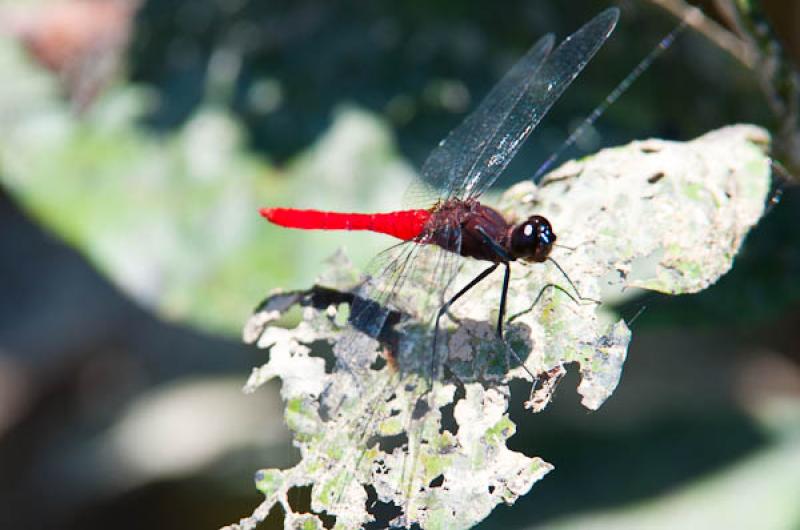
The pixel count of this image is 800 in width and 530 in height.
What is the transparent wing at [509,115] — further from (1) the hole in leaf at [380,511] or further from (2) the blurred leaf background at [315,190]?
(1) the hole in leaf at [380,511]

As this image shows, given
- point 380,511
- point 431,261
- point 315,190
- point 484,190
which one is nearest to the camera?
point 380,511

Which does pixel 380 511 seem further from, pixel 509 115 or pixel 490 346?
pixel 509 115

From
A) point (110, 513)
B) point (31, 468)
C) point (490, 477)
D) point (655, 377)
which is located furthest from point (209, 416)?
point (490, 477)

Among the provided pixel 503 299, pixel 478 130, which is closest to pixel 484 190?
pixel 478 130

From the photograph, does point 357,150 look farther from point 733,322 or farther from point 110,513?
point 110,513

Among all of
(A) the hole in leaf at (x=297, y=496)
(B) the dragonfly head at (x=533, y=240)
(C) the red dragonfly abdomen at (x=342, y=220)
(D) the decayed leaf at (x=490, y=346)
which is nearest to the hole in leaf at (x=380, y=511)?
(D) the decayed leaf at (x=490, y=346)

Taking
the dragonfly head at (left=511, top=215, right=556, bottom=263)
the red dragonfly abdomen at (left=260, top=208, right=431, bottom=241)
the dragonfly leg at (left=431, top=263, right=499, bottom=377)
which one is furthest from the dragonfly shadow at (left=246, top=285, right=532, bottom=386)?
the red dragonfly abdomen at (left=260, top=208, right=431, bottom=241)
